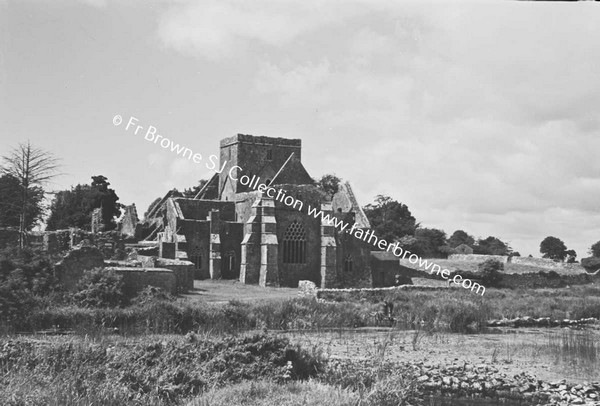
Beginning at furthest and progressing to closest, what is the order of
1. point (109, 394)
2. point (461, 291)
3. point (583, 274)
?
point (583, 274), point (461, 291), point (109, 394)

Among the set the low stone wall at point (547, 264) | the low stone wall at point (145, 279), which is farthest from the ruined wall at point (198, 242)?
the low stone wall at point (547, 264)

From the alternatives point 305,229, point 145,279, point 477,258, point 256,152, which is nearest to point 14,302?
point 145,279

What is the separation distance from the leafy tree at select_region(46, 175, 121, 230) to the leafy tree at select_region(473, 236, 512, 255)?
48.1 m

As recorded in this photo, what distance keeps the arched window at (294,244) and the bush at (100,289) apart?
61.9ft

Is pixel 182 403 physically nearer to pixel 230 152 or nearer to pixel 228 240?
pixel 228 240

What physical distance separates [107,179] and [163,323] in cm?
4722

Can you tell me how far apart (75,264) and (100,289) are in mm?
2942

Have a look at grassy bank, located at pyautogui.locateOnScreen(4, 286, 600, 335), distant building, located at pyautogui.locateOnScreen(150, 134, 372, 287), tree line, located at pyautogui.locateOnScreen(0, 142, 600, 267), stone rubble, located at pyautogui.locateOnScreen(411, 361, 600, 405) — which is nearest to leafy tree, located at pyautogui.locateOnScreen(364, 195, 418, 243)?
tree line, located at pyautogui.locateOnScreen(0, 142, 600, 267)

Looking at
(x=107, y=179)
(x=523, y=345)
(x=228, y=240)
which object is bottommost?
(x=523, y=345)

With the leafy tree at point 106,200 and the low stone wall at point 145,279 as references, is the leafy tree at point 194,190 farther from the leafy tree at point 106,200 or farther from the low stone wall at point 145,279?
the low stone wall at point 145,279

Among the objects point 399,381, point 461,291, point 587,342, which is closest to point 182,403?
point 399,381

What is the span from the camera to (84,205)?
206 feet

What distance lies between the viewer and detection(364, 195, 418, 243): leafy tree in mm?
77669

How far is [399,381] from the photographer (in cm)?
1391
